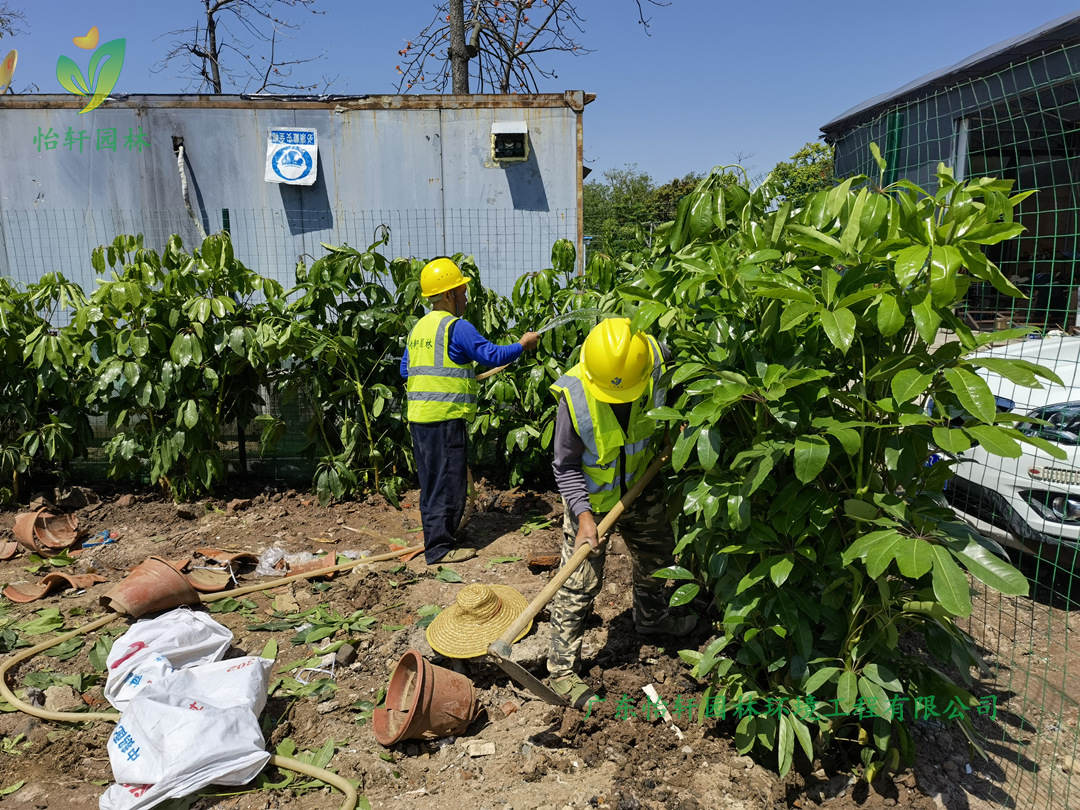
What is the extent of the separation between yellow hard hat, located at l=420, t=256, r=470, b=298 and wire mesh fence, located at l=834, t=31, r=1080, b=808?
256 cm

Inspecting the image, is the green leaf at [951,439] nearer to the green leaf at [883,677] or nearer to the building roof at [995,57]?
the green leaf at [883,677]

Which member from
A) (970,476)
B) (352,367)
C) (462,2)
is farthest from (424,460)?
(462,2)

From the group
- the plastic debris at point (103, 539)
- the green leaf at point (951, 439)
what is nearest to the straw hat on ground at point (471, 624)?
the green leaf at point (951, 439)

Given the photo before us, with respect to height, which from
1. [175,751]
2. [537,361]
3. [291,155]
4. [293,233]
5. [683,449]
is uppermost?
[291,155]

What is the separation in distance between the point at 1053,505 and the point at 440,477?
341 centimetres

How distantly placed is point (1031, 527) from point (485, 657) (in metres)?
2.86

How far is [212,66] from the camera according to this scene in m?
13.9

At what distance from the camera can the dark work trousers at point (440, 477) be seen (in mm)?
4625

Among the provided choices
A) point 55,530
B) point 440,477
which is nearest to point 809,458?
point 440,477

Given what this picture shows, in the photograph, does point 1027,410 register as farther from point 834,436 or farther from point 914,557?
point 914,557

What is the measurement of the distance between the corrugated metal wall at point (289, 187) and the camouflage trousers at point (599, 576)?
166 inches

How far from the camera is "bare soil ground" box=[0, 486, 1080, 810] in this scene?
2564 millimetres

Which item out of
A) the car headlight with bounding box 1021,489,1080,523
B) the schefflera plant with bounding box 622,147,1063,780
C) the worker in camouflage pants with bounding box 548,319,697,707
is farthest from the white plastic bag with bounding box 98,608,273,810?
the car headlight with bounding box 1021,489,1080,523

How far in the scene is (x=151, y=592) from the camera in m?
3.77
